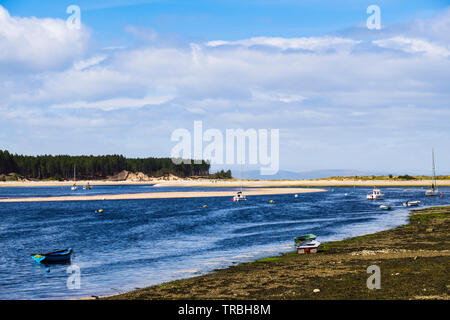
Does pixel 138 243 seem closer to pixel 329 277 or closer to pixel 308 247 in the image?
pixel 308 247

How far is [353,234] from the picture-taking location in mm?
52438

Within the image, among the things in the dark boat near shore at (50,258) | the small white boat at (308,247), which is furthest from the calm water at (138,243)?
the small white boat at (308,247)

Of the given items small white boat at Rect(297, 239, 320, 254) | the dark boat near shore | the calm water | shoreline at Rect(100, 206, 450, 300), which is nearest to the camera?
shoreline at Rect(100, 206, 450, 300)

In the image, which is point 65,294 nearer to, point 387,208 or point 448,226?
point 448,226

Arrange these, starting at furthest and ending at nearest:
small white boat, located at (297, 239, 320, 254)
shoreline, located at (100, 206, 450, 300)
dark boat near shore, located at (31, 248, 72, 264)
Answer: dark boat near shore, located at (31, 248, 72, 264) < small white boat, located at (297, 239, 320, 254) < shoreline, located at (100, 206, 450, 300)

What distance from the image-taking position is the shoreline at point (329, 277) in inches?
856

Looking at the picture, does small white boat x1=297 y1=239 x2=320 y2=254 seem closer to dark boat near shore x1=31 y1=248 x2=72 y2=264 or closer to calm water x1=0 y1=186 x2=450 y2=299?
calm water x1=0 y1=186 x2=450 y2=299

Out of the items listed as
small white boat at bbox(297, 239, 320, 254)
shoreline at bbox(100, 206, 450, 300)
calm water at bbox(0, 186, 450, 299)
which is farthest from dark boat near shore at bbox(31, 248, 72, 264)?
small white boat at bbox(297, 239, 320, 254)

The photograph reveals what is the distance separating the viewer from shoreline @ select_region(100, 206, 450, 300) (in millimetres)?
Result: 21750

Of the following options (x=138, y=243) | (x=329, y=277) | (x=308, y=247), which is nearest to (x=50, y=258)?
(x=138, y=243)

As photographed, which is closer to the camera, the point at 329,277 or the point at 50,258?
the point at 329,277

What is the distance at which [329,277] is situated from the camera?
84.9ft

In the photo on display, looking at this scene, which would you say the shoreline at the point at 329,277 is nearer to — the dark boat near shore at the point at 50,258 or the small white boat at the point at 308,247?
the small white boat at the point at 308,247

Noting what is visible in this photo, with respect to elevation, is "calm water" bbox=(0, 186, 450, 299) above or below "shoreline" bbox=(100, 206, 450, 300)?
A: below
